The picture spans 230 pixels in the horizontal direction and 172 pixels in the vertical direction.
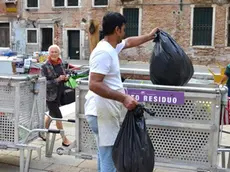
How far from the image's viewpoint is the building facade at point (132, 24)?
2475 cm

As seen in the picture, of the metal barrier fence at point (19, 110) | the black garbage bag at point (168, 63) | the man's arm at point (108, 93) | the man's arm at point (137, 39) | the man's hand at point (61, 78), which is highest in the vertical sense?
the man's arm at point (137, 39)

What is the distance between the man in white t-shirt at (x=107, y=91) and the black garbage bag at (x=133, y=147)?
4.4 inches

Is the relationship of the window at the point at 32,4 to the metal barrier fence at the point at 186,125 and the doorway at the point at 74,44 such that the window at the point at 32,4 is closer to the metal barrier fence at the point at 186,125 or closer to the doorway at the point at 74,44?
the doorway at the point at 74,44

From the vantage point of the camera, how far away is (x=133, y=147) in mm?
2939

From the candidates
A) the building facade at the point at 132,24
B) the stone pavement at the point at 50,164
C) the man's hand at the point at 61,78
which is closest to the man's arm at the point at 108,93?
the stone pavement at the point at 50,164

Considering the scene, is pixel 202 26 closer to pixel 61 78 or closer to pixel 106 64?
pixel 61 78

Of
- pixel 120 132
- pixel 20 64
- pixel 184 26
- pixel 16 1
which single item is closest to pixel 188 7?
pixel 184 26

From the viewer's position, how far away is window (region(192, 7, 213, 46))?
24.9 metres

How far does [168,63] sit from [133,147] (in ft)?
3.87

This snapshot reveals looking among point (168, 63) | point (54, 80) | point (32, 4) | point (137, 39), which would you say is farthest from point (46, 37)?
point (168, 63)

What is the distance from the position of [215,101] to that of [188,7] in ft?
75.1

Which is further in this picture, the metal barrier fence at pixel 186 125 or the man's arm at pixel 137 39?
the man's arm at pixel 137 39

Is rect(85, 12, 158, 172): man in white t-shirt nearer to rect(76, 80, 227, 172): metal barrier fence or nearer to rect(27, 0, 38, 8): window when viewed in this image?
rect(76, 80, 227, 172): metal barrier fence

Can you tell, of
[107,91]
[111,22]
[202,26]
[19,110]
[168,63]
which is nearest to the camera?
[107,91]
